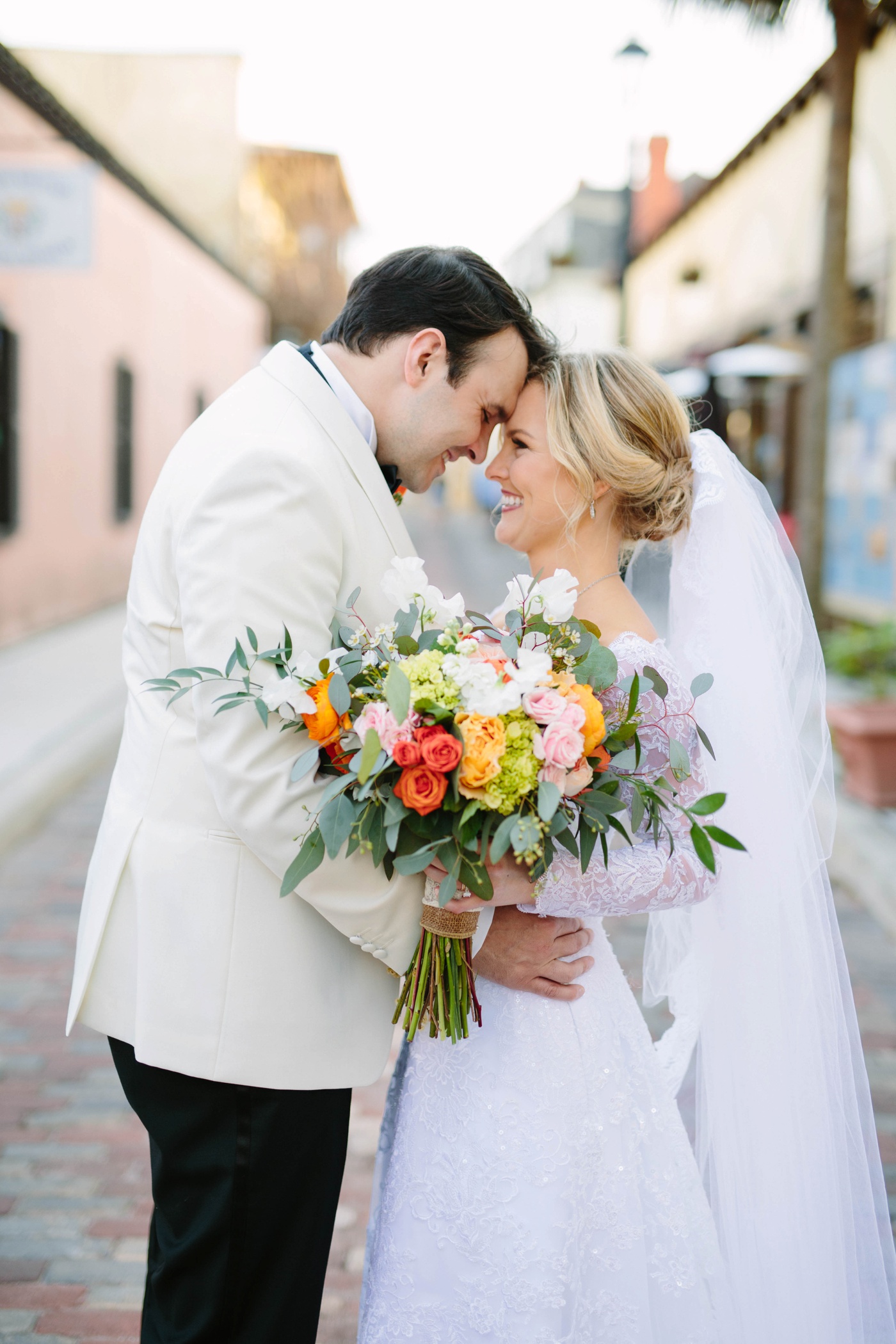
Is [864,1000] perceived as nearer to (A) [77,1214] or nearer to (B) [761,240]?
(A) [77,1214]

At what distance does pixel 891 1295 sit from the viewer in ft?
7.91

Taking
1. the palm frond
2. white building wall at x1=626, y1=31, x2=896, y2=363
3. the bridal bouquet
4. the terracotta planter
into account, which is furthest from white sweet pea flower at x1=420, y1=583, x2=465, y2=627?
the palm frond

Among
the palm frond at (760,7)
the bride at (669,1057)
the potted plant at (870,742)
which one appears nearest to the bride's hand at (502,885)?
the bride at (669,1057)

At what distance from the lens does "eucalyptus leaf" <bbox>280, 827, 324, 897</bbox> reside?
1.74 m

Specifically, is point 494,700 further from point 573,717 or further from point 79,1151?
point 79,1151

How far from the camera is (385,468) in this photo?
233cm

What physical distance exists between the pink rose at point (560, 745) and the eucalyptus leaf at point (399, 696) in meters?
0.21

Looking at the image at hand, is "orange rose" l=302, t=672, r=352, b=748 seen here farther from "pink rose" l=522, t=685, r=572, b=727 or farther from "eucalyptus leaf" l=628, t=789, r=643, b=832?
"eucalyptus leaf" l=628, t=789, r=643, b=832

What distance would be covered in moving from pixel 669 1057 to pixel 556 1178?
59cm

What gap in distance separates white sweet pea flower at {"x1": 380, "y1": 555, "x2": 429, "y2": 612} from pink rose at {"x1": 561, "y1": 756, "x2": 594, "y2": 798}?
379 mm

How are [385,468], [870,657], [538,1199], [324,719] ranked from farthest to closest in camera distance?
1. [870,657]
2. [385,468]
3. [538,1199]
4. [324,719]

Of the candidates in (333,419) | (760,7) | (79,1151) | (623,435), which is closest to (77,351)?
(760,7)

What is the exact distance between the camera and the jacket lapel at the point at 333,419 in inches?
78.1

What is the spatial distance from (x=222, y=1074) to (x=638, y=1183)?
857 millimetres
